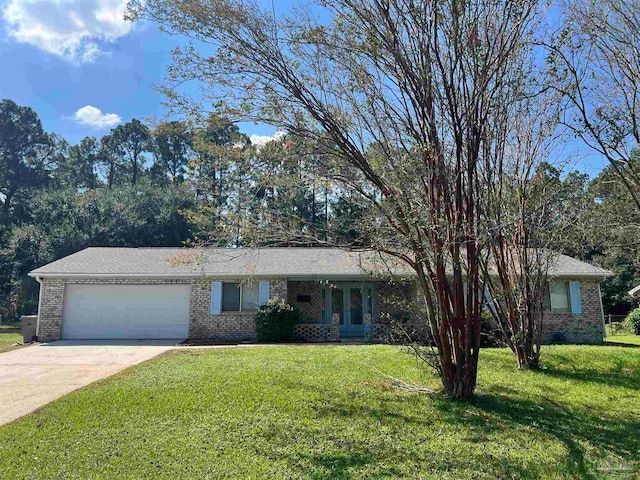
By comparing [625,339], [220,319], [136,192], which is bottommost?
[625,339]

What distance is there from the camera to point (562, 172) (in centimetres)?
825

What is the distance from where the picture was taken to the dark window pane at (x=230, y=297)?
15203 mm

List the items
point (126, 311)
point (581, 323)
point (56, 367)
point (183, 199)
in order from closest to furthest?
point (56, 367), point (581, 323), point (126, 311), point (183, 199)

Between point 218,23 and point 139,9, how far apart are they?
1.08 m

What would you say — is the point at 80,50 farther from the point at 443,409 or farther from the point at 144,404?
the point at 443,409

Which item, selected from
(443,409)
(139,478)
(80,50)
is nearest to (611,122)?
(443,409)

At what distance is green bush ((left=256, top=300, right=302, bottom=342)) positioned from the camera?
550 inches

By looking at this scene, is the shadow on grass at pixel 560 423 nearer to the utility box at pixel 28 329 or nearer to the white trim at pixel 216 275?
the white trim at pixel 216 275

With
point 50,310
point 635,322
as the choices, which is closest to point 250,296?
point 50,310

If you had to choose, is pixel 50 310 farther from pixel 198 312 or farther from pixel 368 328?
pixel 368 328

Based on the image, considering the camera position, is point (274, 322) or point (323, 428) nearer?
point (323, 428)

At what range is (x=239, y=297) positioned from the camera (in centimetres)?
1523

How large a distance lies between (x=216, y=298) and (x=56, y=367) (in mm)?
6114

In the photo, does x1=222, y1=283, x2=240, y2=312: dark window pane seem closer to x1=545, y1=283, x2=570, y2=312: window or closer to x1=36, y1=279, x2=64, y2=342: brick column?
x1=36, y1=279, x2=64, y2=342: brick column
